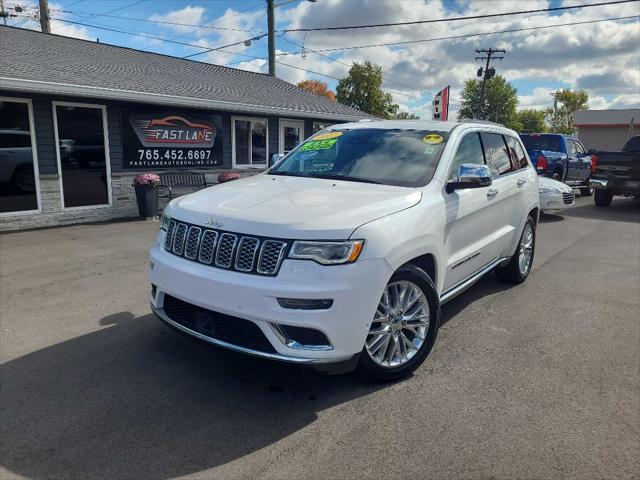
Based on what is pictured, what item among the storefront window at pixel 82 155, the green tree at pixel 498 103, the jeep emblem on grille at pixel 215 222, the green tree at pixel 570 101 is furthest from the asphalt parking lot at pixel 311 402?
the green tree at pixel 570 101

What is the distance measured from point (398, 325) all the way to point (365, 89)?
135 ft

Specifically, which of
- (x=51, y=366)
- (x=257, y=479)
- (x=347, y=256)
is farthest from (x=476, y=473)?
(x=51, y=366)


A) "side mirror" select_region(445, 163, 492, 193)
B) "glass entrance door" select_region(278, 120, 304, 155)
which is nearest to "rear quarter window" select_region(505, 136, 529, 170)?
"side mirror" select_region(445, 163, 492, 193)

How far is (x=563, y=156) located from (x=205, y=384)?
14.9 meters

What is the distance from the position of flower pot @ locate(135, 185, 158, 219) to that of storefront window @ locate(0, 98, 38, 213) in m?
1.95

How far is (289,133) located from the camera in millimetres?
15492

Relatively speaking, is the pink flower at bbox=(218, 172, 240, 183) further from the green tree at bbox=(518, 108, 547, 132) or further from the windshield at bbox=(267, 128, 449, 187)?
the green tree at bbox=(518, 108, 547, 132)

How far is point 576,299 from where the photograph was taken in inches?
219

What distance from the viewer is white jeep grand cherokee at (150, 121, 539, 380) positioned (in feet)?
9.48

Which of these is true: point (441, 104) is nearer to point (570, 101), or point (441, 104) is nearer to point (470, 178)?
point (470, 178)

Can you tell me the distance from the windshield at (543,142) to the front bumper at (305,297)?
14289 mm

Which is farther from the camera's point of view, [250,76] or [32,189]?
[250,76]

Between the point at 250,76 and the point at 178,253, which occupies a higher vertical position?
the point at 250,76

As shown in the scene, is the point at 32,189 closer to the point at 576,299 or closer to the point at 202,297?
the point at 202,297
